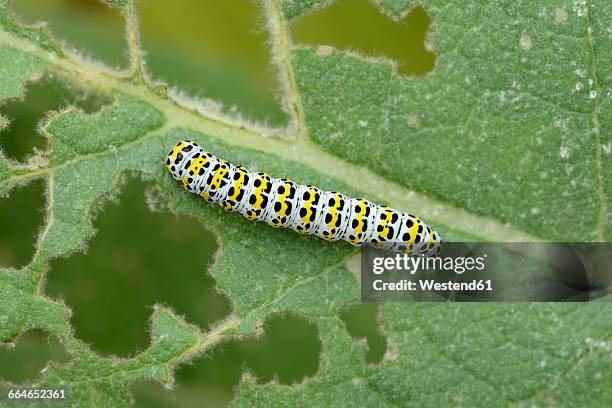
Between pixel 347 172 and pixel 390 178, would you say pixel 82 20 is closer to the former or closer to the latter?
pixel 347 172

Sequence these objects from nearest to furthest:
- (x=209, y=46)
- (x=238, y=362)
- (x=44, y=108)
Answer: (x=44, y=108) → (x=238, y=362) → (x=209, y=46)

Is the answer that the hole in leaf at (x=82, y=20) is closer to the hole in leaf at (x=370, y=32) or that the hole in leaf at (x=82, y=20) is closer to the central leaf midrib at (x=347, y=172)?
the central leaf midrib at (x=347, y=172)

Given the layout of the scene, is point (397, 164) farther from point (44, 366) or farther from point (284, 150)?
point (44, 366)

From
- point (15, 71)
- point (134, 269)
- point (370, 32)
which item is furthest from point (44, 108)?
point (370, 32)

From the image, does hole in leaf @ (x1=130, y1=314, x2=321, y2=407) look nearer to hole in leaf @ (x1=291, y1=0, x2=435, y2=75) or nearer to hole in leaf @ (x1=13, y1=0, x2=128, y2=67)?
hole in leaf @ (x1=291, y1=0, x2=435, y2=75)

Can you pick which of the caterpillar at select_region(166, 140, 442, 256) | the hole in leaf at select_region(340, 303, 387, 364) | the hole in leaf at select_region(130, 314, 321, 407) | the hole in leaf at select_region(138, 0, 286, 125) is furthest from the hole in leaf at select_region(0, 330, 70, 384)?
the hole in leaf at select_region(138, 0, 286, 125)

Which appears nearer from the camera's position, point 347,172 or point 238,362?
point 347,172

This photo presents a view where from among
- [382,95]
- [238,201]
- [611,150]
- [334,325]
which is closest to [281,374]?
[334,325]

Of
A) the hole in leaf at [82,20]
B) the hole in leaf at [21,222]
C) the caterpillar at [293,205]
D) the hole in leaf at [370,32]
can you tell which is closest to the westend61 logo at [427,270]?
the caterpillar at [293,205]
